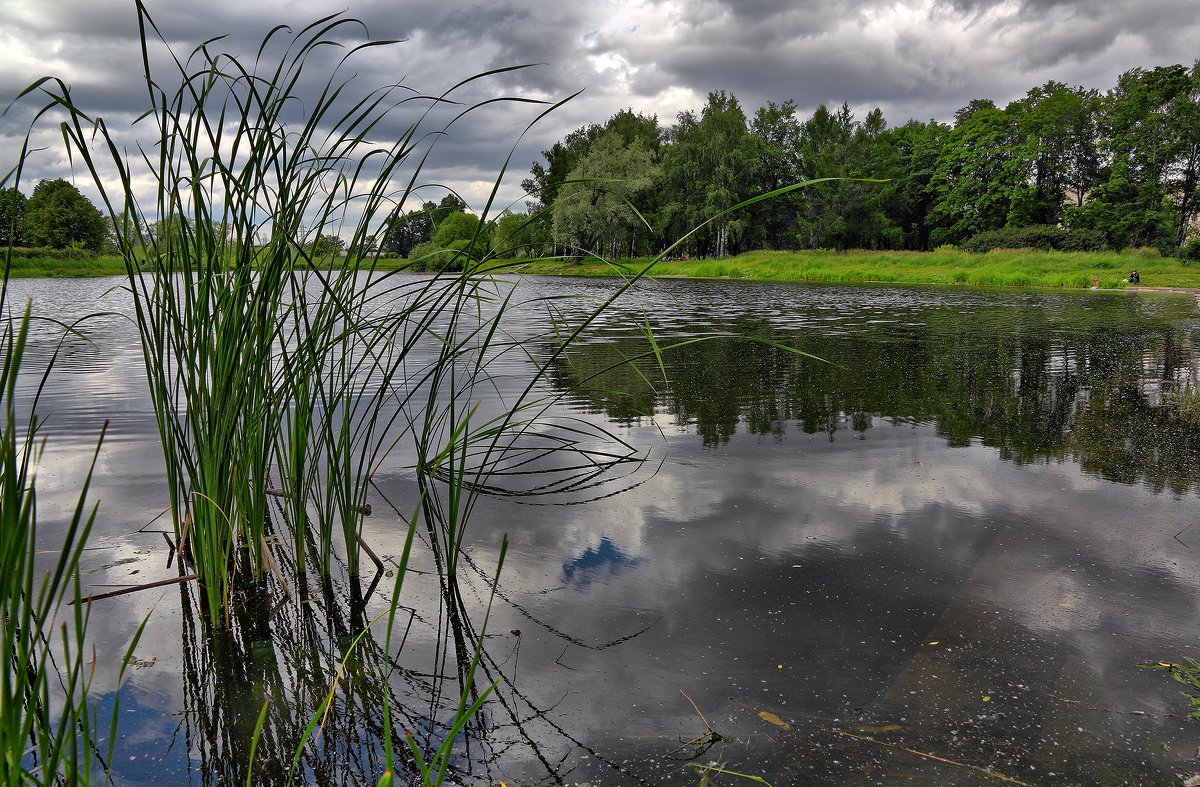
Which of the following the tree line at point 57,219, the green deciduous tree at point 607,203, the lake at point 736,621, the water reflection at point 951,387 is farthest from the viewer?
the green deciduous tree at point 607,203

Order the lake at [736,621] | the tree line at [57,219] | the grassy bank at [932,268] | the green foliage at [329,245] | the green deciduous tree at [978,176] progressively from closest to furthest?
the lake at [736,621] < the green foliage at [329,245] < the grassy bank at [932,268] < the tree line at [57,219] < the green deciduous tree at [978,176]

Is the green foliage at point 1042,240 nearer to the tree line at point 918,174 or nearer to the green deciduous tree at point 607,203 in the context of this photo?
the tree line at point 918,174

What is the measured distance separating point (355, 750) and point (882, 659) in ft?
4.76

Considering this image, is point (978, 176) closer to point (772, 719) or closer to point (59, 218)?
point (59, 218)

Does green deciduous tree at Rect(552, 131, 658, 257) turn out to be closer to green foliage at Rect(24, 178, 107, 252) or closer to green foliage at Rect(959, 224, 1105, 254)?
green foliage at Rect(959, 224, 1105, 254)

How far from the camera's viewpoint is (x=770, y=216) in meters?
57.0

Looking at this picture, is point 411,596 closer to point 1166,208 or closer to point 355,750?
point 355,750

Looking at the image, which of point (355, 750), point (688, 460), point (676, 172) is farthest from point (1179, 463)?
point (676, 172)

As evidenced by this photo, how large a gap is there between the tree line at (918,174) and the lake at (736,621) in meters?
32.8

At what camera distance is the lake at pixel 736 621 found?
1.80 m

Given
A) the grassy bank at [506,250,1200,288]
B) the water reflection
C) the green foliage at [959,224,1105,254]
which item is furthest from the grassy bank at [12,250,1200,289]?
the water reflection

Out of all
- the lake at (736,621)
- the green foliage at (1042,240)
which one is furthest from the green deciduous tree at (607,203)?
the lake at (736,621)

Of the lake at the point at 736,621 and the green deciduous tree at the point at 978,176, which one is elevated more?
the green deciduous tree at the point at 978,176

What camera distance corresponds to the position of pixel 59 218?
135 ft
